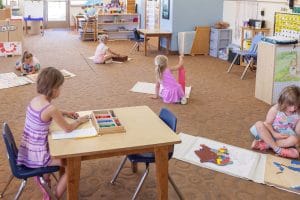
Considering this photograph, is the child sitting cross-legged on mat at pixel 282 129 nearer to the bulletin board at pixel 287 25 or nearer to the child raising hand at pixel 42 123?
the child raising hand at pixel 42 123

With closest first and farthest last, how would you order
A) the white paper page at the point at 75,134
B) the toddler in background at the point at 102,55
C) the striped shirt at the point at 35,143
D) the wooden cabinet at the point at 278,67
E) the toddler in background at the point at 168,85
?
the white paper page at the point at 75,134, the striped shirt at the point at 35,143, the wooden cabinet at the point at 278,67, the toddler in background at the point at 168,85, the toddler in background at the point at 102,55

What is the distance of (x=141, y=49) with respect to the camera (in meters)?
10.5

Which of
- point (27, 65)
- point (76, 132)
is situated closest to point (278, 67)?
point (76, 132)

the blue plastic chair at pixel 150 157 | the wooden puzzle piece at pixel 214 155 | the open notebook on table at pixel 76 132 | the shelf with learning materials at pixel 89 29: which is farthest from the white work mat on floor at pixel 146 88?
the shelf with learning materials at pixel 89 29

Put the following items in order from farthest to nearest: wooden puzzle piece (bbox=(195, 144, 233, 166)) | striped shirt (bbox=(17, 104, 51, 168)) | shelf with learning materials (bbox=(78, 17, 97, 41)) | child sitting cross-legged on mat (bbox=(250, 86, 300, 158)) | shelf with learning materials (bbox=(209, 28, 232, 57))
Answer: shelf with learning materials (bbox=(78, 17, 97, 41)) < shelf with learning materials (bbox=(209, 28, 232, 57)) < child sitting cross-legged on mat (bbox=(250, 86, 300, 158)) < wooden puzzle piece (bbox=(195, 144, 233, 166)) < striped shirt (bbox=(17, 104, 51, 168))

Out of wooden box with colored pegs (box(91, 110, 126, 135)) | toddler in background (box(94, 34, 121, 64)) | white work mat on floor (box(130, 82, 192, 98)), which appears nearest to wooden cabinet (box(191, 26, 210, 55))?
toddler in background (box(94, 34, 121, 64))

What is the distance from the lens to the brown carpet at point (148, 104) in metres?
3.21

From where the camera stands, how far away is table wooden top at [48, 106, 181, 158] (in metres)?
2.31

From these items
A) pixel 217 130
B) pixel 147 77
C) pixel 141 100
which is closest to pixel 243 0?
pixel 147 77

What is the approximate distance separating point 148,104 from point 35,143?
2.95 meters

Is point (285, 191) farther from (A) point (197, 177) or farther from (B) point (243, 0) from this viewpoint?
(B) point (243, 0)

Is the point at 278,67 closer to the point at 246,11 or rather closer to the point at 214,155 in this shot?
the point at 214,155

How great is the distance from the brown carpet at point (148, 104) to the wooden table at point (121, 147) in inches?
25.4

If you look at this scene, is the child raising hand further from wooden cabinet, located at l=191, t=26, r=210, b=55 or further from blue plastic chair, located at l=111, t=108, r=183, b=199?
wooden cabinet, located at l=191, t=26, r=210, b=55
